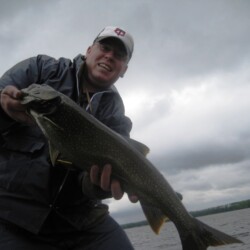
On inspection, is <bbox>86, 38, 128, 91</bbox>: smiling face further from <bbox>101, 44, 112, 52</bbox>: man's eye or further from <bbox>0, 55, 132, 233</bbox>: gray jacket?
<bbox>0, 55, 132, 233</bbox>: gray jacket

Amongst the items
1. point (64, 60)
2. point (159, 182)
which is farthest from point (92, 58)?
point (159, 182)

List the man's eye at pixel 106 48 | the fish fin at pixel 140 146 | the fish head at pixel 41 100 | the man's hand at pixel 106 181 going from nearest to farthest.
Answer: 1. the fish head at pixel 41 100
2. the man's hand at pixel 106 181
3. the fish fin at pixel 140 146
4. the man's eye at pixel 106 48

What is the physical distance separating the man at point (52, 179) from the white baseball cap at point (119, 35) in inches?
16.2

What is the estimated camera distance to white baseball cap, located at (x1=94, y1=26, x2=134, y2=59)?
632 centimetres

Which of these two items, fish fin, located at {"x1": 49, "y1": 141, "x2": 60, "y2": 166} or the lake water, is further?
the lake water

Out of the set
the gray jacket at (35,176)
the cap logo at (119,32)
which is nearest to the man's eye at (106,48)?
the cap logo at (119,32)

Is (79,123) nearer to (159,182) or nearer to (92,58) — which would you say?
(159,182)

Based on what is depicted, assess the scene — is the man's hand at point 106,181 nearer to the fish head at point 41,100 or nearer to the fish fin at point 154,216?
the fish fin at point 154,216

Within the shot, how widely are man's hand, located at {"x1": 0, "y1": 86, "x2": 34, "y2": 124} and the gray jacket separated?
248mm

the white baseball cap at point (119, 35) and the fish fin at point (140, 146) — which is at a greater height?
the white baseball cap at point (119, 35)

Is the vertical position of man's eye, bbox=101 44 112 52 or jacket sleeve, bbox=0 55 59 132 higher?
man's eye, bbox=101 44 112 52

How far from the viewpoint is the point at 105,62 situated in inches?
241

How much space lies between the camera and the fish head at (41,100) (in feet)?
13.5

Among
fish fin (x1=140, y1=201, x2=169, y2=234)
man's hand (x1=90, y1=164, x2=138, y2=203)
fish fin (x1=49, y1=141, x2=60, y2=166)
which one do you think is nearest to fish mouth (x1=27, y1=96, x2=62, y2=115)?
fish fin (x1=49, y1=141, x2=60, y2=166)
